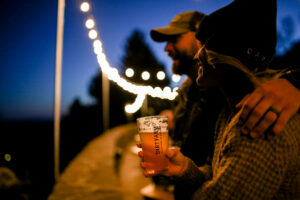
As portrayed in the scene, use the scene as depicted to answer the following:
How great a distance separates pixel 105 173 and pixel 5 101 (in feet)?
10.3

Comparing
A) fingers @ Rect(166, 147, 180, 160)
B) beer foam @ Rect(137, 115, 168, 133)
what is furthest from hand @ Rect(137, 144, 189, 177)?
beer foam @ Rect(137, 115, 168, 133)

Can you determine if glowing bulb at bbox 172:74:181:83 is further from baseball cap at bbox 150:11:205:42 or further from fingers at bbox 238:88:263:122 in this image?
fingers at bbox 238:88:263:122

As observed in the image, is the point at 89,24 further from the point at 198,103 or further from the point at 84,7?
the point at 198,103

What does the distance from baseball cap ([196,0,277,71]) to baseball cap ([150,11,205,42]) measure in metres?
1.68

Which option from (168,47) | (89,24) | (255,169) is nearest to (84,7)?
(89,24)

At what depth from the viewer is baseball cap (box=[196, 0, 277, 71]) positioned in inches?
48.0

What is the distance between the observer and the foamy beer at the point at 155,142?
115 centimetres

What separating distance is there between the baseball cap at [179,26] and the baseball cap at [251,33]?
1684 mm

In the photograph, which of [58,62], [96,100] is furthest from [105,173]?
[96,100]

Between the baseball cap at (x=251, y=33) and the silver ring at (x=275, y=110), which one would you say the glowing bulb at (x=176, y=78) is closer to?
the baseball cap at (x=251, y=33)

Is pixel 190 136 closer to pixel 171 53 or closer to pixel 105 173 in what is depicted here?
pixel 171 53

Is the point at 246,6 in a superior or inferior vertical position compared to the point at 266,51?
superior

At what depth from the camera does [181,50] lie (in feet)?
9.39

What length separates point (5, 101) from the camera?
11.1 feet
